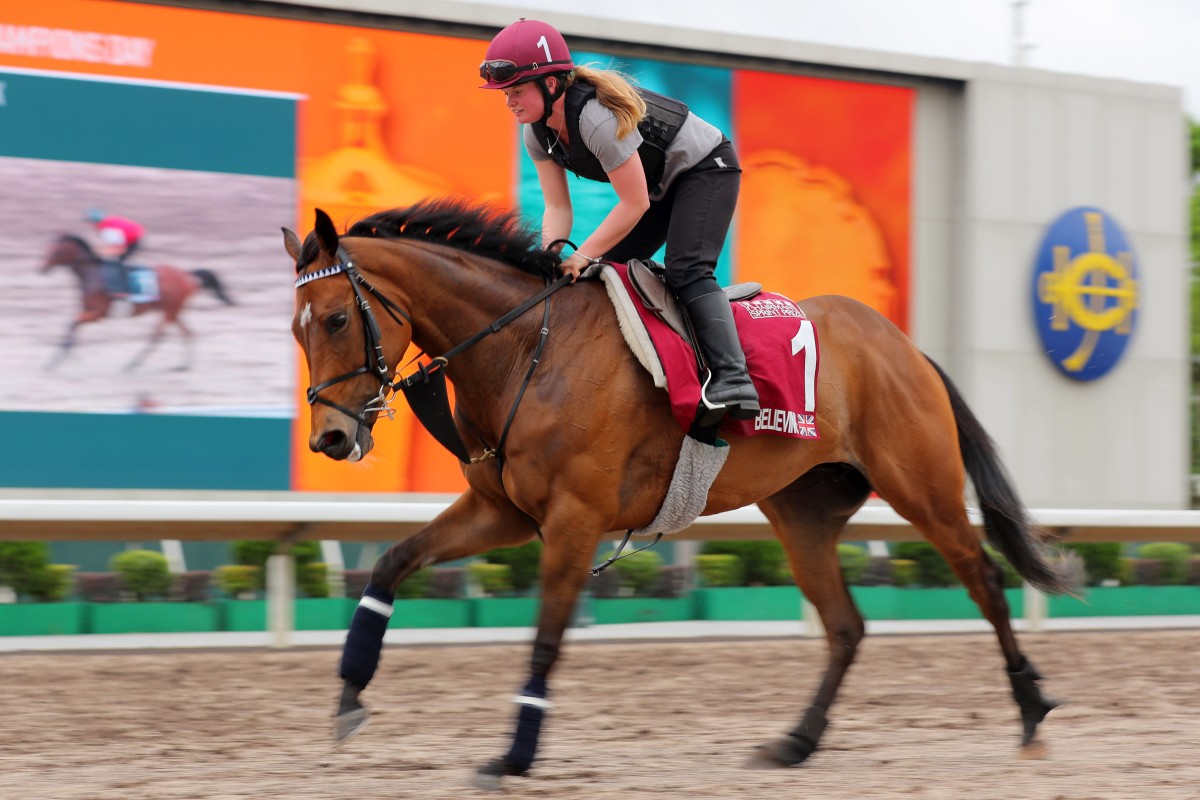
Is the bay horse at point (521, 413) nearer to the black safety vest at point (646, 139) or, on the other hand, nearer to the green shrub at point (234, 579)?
the black safety vest at point (646, 139)

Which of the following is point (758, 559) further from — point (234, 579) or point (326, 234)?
point (326, 234)

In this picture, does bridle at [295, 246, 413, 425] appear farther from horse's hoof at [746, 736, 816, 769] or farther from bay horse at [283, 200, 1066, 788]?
horse's hoof at [746, 736, 816, 769]

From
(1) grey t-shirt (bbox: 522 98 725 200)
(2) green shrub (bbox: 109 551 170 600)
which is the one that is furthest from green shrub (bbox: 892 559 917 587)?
(1) grey t-shirt (bbox: 522 98 725 200)

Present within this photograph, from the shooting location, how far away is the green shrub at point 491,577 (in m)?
8.87

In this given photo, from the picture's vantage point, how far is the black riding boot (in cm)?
453

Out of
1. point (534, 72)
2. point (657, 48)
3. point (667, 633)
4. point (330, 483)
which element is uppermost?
point (657, 48)

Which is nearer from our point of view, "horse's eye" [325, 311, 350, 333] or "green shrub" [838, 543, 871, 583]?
"horse's eye" [325, 311, 350, 333]

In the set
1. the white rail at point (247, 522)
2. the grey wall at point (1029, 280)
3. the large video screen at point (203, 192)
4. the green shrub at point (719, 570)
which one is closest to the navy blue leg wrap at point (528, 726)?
the white rail at point (247, 522)

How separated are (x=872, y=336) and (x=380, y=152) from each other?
21.6ft

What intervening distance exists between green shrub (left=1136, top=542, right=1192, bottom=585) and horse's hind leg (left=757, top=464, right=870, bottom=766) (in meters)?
6.37

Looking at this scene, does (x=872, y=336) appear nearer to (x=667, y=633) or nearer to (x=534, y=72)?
(x=534, y=72)

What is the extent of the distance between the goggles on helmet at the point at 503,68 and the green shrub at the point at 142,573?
195 inches

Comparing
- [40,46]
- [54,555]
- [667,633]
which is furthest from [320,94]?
[667,633]

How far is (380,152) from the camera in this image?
11.0 meters
